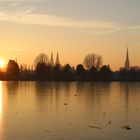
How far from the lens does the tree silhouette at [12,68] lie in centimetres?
15250

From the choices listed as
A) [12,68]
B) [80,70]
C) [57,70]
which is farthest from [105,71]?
[12,68]

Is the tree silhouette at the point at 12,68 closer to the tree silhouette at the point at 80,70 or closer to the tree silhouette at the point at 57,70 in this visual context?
the tree silhouette at the point at 57,70

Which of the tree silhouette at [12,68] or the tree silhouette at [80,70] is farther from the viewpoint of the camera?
the tree silhouette at [12,68]

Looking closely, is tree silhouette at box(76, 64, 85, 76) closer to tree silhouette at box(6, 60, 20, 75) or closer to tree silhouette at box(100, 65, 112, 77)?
tree silhouette at box(100, 65, 112, 77)

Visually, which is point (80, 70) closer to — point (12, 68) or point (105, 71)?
point (105, 71)

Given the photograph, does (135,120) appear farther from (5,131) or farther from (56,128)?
(5,131)

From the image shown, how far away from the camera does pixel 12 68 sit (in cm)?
15250

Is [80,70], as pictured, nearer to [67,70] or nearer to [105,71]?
[67,70]

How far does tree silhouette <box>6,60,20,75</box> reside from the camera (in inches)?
6004

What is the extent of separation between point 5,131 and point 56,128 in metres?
2.90

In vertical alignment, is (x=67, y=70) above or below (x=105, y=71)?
above

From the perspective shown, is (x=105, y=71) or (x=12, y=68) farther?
(x=105, y=71)

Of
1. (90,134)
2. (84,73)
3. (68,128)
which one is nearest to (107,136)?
(90,134)

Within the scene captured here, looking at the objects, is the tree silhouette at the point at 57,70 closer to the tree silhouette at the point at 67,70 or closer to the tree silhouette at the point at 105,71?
the tree silhouette at the point at 67,70
